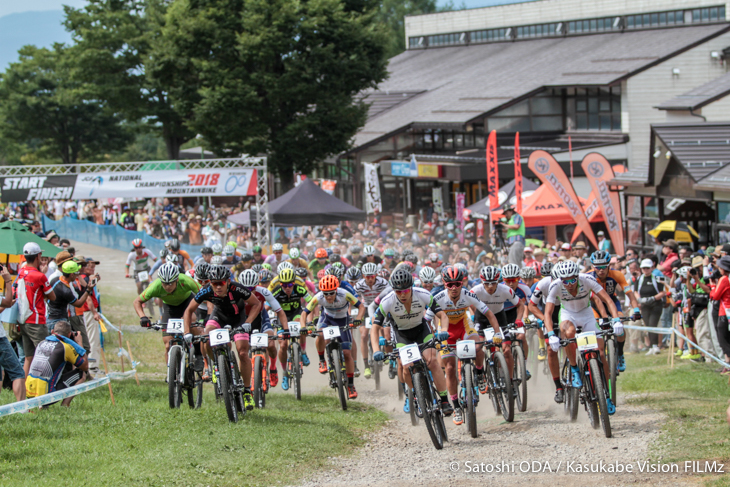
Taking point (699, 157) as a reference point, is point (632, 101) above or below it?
above

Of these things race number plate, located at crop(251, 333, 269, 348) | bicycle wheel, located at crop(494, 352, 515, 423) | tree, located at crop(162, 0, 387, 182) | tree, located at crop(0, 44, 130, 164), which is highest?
tree, located at crop(0, 44, 130, 164)

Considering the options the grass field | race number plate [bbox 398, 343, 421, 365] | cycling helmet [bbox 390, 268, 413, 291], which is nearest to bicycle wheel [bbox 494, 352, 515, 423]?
race number plate [bbox 398, 343, 421, 365]

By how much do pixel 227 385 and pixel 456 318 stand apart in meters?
3.02

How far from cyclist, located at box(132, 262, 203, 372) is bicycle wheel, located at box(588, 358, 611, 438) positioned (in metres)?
4.98

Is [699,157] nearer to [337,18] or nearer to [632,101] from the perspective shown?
[632,101]

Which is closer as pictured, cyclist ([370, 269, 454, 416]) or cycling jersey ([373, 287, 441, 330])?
cyclist ([370, 269, 454, 416])

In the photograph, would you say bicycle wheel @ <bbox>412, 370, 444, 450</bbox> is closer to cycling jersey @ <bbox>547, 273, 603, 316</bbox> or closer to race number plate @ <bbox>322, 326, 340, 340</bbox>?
cycling jersey @ <bbox>547, 273, 603, 316</bbox>

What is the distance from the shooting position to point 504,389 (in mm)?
10266

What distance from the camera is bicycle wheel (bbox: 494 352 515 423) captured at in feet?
33.2

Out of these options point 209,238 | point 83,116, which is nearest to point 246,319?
point 209,238

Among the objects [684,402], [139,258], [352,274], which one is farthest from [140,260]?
[684,402]

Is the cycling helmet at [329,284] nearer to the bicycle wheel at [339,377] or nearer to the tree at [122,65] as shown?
the bicycle wheel at [339,377]

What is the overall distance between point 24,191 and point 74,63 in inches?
1090

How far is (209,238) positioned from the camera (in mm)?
29000
